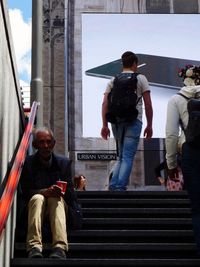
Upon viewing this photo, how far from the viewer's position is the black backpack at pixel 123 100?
22.2ft

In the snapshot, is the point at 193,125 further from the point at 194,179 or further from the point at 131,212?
the point at 131,212

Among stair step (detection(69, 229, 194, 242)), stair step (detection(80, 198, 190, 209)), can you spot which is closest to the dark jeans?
stair step (detection(69, 229, 194, 242))

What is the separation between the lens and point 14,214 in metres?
5.25

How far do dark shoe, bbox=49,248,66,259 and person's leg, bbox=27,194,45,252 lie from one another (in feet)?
0.34

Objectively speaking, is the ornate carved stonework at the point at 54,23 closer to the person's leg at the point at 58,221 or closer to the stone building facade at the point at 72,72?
the stone building facade at the point at 72,72

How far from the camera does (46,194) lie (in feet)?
17.1

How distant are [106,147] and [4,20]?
14240 millimetres

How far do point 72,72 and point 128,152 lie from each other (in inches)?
530

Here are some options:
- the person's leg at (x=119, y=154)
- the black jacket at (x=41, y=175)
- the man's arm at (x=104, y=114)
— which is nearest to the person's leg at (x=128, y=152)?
the person's leg at (x=119, y=154)

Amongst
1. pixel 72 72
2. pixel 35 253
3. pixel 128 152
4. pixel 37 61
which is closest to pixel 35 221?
pixel 35 253

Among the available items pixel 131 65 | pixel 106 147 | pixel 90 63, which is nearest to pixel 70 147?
pixel 106 147

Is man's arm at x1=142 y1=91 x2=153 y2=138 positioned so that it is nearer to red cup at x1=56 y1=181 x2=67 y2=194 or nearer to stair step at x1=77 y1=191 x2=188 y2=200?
stair step at x1=77 y1=191 x2=188 y2=200

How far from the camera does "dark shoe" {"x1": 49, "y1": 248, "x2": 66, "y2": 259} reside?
4793mm

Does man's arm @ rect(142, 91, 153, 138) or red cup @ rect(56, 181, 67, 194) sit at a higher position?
man's arm @ rect(142, 91, 153, 138)
